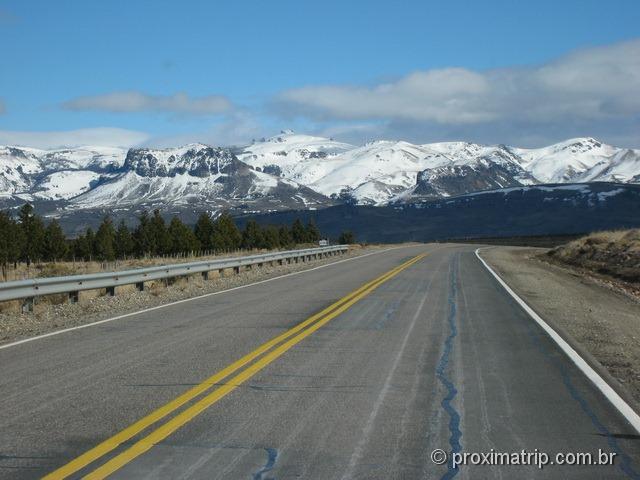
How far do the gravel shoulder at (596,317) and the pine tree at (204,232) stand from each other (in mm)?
82814

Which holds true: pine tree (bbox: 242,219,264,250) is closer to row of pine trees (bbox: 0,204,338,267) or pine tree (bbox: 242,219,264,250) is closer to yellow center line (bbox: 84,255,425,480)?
row of pine trees (bbox: 0,204,338,267)

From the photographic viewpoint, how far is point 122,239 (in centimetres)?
10131

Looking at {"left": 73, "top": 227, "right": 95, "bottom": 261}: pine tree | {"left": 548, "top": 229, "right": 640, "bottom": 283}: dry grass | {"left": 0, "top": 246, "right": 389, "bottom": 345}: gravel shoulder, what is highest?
{"left": 73, "top": 227, "right": 95, "bottom": 261}: pine tree

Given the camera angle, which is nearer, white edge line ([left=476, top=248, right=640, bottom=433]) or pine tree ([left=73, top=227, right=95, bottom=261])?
white edge line ([left=476, top=248, right=640, bottom=433])

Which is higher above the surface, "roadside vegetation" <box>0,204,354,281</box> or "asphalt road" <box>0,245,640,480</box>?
"roadside vegetation" <box>0,204,354,281</box>

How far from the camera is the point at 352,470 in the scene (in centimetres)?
511

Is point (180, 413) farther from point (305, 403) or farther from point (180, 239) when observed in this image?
point (180, 239)

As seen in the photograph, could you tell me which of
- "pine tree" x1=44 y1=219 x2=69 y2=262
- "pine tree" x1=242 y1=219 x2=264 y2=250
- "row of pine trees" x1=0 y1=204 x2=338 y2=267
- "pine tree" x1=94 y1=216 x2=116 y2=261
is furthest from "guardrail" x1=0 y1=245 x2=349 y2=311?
"pine tree" x1=242 y1=219 x2=264 y2=250

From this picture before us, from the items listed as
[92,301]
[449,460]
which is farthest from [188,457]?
[92,301]

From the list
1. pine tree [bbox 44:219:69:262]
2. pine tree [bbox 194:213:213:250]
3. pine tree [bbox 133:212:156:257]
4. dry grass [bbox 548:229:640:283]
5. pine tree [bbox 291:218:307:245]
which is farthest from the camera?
pine tree [bbox 291:218:307:245]

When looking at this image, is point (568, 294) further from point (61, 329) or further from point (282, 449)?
point (282, 449)

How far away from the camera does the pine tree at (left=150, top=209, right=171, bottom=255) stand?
325 ft

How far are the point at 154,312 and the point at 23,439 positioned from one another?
908 centimetres

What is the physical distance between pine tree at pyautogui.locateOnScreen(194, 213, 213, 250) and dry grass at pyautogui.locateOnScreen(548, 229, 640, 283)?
65.5 meters
